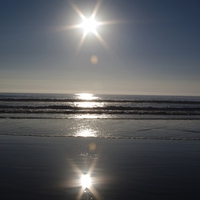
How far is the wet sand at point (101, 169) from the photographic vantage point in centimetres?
652

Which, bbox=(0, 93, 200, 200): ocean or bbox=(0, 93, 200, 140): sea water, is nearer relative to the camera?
bbox=(0, 93, 200, 200): ocean

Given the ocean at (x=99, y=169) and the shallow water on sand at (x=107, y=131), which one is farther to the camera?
the shallow water on sand at (x=107, y=131)

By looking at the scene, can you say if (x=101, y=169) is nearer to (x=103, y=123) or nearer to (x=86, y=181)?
(x=86, y=181)

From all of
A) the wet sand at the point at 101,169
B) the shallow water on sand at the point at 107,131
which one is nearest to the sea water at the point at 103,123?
the shallow water on sand at the point at 107,131

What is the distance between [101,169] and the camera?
867 centimetres

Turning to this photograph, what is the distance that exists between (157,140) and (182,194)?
8.20m

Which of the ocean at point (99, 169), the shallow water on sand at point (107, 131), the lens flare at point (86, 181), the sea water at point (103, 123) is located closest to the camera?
the ocean at point (99, 169)

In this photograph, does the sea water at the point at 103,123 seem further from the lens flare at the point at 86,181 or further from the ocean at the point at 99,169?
the lens flare at the point at 86,181

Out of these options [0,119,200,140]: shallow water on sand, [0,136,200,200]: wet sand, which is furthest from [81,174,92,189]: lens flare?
[0,119,200,140]: shallow water on sand

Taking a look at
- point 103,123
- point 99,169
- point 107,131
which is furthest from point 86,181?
point 103,123

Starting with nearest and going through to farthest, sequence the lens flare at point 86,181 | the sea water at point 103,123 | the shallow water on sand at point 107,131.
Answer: the lens flare at point 86,181
the shallow water on sand at point 107,131
the sea water at point 103,123

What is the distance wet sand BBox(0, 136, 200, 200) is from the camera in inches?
257

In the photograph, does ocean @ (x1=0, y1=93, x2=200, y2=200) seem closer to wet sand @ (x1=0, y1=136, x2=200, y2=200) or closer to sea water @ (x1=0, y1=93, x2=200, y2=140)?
wet sand @ (x1=0, y1=136, x2=200, y2=200)

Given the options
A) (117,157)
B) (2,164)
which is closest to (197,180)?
(117,157)
